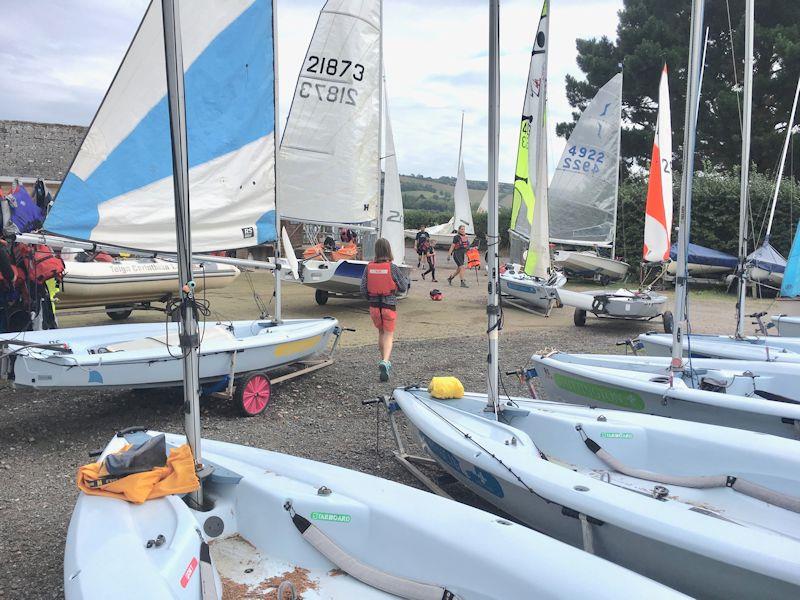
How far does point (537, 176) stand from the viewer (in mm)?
11133

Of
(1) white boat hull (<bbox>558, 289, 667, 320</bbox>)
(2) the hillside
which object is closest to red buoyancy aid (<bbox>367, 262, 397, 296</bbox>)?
(1) white boat hull (<bbox>558, 289, 667, 320</bbox>)

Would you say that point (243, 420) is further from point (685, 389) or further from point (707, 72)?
point (707, 72)

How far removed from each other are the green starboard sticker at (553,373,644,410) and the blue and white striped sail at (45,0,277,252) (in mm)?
2905

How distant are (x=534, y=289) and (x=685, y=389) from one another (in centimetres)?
724

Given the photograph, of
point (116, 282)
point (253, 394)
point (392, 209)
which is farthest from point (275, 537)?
point (392, 209)

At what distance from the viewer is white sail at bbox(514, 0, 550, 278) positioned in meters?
11.0

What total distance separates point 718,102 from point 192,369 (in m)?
21.4

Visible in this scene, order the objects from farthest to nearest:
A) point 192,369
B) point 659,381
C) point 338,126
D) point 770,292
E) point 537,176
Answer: point 770,292, point 537,176, point 338,126, point 659,381, point 192,369

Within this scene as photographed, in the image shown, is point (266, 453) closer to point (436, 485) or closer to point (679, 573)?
point (436, 485)

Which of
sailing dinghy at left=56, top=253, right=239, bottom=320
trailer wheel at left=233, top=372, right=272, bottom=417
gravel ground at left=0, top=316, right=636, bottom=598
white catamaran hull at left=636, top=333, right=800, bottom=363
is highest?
sailing dinghy at left=56, top=253, right=239, bottom=320

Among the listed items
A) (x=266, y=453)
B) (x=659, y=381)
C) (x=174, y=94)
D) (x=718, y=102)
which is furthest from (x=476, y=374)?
(x=718, y=102)

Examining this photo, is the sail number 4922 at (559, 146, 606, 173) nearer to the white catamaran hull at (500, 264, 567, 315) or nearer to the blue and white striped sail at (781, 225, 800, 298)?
the white catamaran hull at (500, 264, 567, 315)

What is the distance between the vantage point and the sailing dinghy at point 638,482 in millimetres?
2326

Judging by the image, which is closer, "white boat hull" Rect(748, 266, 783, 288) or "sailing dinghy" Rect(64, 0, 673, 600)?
"sailing dinghy" Rect(64, 0, 673, 600)
